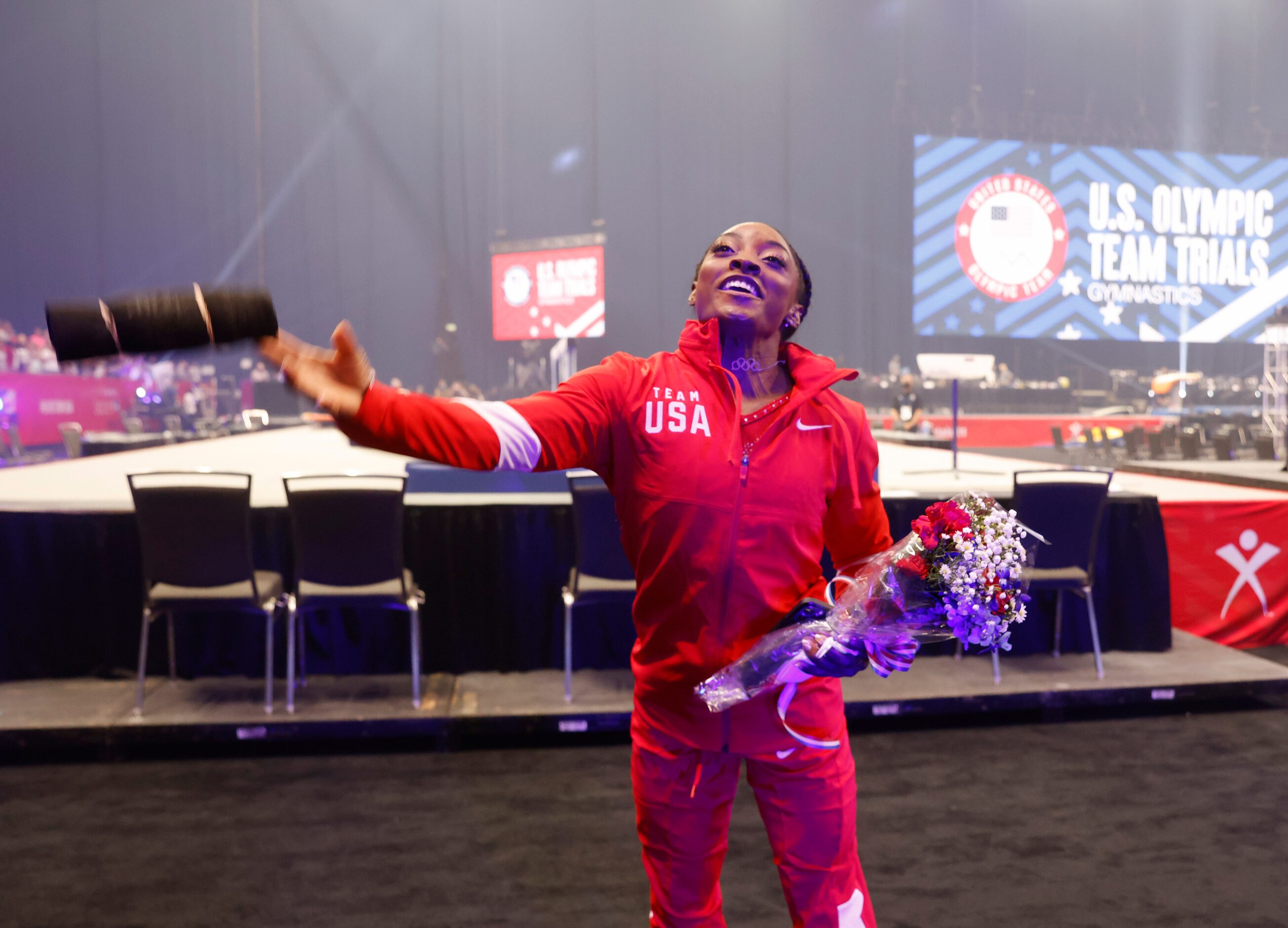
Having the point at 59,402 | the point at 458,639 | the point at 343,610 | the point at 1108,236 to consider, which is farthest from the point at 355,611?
the point at 1108,236

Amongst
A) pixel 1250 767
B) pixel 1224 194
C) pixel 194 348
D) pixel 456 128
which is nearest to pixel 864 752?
pixel 1250 767

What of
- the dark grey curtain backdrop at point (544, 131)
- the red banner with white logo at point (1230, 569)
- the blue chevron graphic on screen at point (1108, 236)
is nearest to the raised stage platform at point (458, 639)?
the red banner with white logo at point (1230, 569)

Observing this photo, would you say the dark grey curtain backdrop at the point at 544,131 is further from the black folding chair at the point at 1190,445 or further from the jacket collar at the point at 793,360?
the jacket collar at the point at 793,360

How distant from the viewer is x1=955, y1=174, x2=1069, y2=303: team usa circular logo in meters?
12.4

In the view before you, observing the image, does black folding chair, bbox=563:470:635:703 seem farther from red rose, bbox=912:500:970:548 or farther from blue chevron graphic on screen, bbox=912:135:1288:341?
blue chevron graphic on screen, bbox=912:135:1288:341

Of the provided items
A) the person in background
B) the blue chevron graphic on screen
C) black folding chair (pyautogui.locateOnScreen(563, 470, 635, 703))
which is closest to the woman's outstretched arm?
black folding chair (pyautogui.locateOnScreen(563, 470, 635, 703))

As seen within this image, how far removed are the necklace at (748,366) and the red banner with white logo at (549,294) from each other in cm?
641

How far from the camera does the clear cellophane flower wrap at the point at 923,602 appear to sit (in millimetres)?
1048

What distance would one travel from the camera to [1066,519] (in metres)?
3.50

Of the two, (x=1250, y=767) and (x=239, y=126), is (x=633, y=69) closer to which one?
(x=239, y=126)

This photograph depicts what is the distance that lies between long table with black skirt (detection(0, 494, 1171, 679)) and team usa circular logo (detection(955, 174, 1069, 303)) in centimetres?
1012

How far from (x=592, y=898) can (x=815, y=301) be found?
1407 cm

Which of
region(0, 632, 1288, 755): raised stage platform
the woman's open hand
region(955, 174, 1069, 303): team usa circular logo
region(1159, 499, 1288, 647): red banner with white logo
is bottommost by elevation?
region(0, 632, 1288, 755): raised stage platform

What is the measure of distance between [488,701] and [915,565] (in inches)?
101
